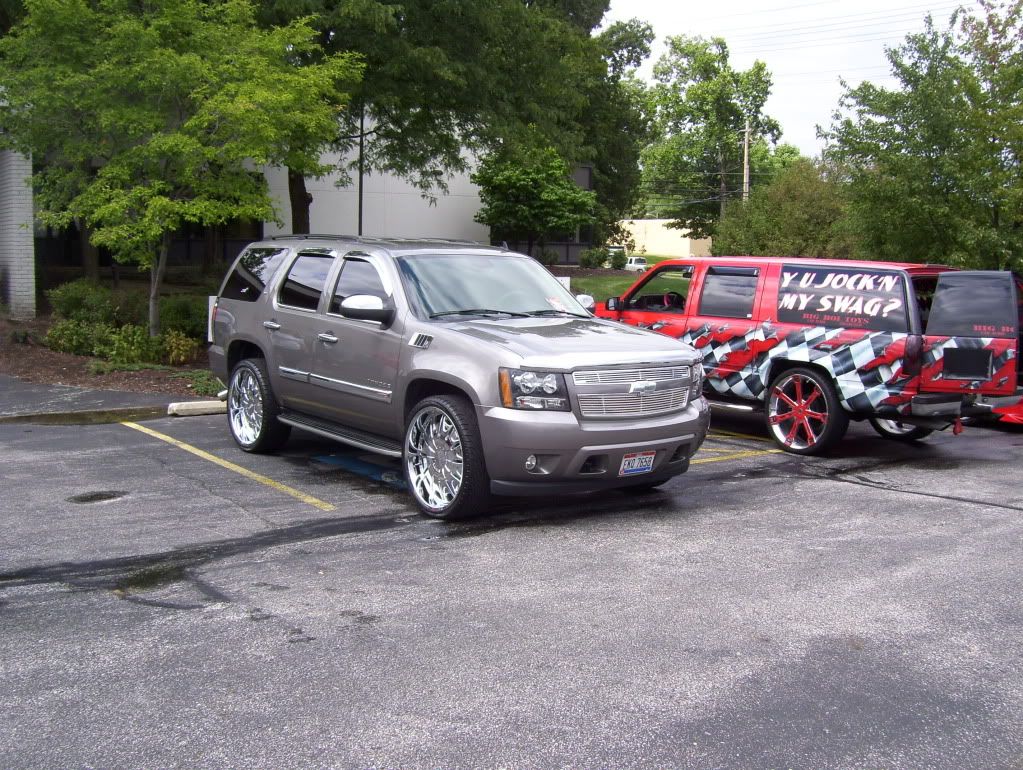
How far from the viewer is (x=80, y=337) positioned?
1518cm

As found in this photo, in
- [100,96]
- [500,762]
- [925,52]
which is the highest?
[925,52]

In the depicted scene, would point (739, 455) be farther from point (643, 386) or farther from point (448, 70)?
point (448, 70)

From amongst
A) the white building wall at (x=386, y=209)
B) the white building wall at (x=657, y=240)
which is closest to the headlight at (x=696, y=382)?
the white building wall at (x=386, y=209)

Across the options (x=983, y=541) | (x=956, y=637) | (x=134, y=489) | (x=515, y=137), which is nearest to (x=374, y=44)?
(x=515, y=137)

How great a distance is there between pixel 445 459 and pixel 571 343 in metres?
1.18

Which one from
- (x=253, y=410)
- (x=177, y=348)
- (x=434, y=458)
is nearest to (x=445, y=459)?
(x=434, y=458)

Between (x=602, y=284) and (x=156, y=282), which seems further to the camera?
(x=602, y=284)

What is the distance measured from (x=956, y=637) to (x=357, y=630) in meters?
2.88

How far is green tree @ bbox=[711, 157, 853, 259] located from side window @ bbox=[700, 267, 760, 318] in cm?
1589

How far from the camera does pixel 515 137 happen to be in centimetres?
1934

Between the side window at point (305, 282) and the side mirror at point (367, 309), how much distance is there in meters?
1.08

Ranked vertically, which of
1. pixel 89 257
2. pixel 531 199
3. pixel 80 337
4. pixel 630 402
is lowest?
pixel 80 337

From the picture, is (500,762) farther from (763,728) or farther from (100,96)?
(100,96)

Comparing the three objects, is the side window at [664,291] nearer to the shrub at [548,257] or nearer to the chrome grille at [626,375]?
the chrome grille at [626,375]
